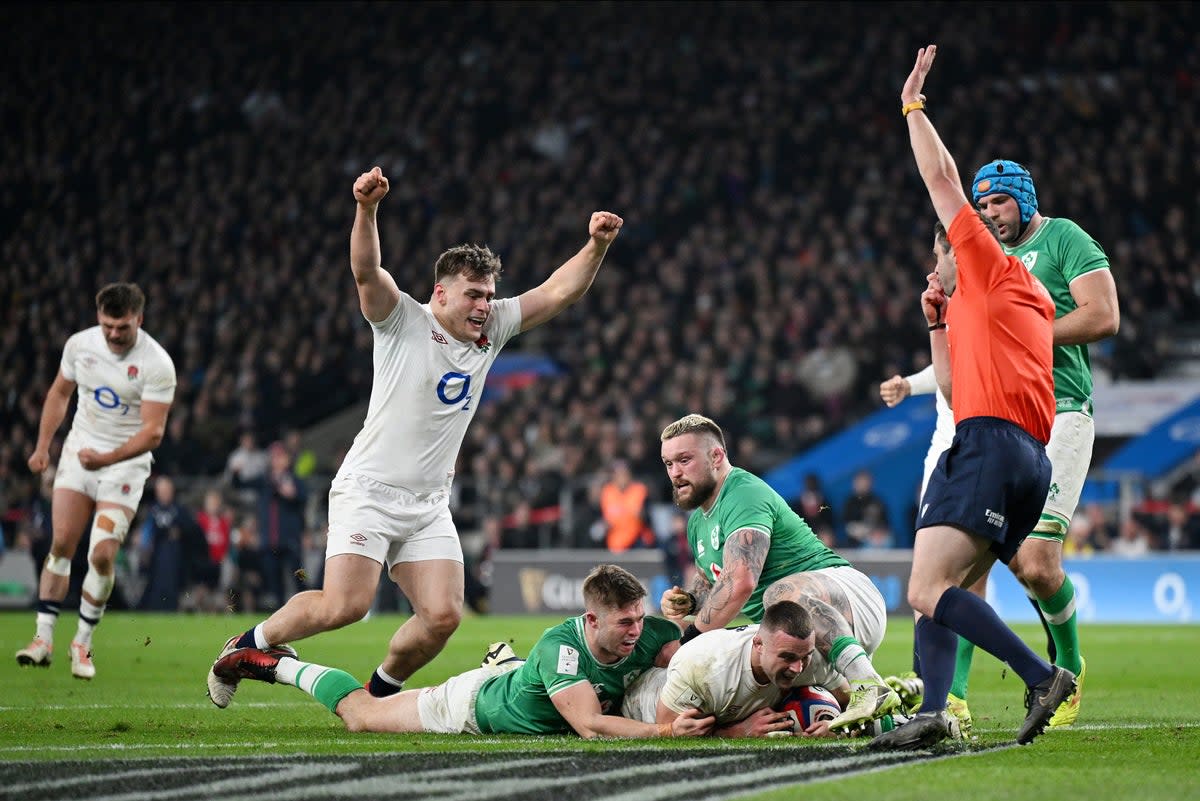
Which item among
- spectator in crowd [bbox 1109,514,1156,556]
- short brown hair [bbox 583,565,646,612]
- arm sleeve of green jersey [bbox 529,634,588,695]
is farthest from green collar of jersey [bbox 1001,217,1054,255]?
spectator in crowd [bbox 1109,514,1156,556]

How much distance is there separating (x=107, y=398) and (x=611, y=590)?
5655 millimetres

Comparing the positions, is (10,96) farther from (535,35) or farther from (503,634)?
(503,634)

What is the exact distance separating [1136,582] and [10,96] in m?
25.3

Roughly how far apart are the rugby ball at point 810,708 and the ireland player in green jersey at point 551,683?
405 millimetres

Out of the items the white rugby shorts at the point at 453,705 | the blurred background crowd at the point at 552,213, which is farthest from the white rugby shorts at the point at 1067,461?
the blurred background crowd at the point at 552,213

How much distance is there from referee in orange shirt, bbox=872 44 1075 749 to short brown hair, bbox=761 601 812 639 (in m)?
0.47

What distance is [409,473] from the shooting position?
7.91 m

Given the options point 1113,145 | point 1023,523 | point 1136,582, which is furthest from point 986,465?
point 1113,145

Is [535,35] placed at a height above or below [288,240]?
above

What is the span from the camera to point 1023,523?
625 cm

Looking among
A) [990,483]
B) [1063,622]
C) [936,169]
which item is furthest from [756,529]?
[936,169]

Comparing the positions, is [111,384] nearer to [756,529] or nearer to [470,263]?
[470,263]

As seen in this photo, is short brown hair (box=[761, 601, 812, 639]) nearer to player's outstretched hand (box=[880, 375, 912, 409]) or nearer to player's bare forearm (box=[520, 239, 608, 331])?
player's bare forearm (box=[520, 239, 608, 331])

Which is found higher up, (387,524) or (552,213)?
(552,213)
